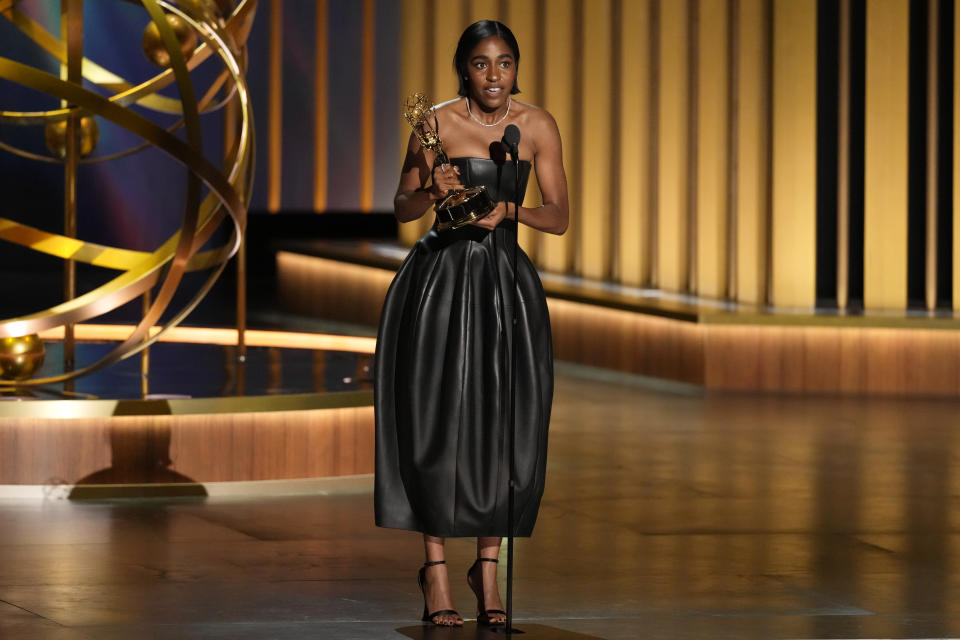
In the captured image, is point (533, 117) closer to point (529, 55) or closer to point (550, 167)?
point (550, 167)

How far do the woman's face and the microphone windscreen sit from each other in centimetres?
13

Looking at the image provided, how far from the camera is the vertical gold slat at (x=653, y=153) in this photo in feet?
34.0

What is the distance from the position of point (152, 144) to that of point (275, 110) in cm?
782

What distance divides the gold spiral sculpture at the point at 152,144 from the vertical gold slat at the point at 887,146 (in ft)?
11.9

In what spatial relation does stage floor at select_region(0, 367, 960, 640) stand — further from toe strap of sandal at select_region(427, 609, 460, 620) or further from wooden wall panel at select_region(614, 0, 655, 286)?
wooden wall panel at select_region(614, 0, 655, 286)

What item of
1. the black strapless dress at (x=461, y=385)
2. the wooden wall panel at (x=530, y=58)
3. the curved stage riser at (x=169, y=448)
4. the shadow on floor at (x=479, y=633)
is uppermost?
the wooden wall panel at (x=530, y=58)

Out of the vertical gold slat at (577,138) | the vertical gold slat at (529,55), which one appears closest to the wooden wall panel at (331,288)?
the vertical gold slat at (529,55)

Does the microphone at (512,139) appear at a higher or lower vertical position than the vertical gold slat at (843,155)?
lower

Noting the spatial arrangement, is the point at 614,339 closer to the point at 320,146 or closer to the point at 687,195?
the point at 687,195

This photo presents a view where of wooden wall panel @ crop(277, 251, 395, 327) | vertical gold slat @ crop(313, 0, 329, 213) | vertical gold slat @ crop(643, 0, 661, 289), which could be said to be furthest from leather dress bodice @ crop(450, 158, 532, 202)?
vertical gold slat @ crop(313, 0, 329, 213)

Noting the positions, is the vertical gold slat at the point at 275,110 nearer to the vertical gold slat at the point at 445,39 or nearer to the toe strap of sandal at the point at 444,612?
the vertical gold slat at the point at 445,39

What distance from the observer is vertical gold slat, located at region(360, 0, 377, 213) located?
14.4 metres

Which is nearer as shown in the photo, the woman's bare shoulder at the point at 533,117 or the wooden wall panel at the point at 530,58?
the woman's bare shoulder at the point at 533,117

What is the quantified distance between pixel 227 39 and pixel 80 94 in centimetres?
72
